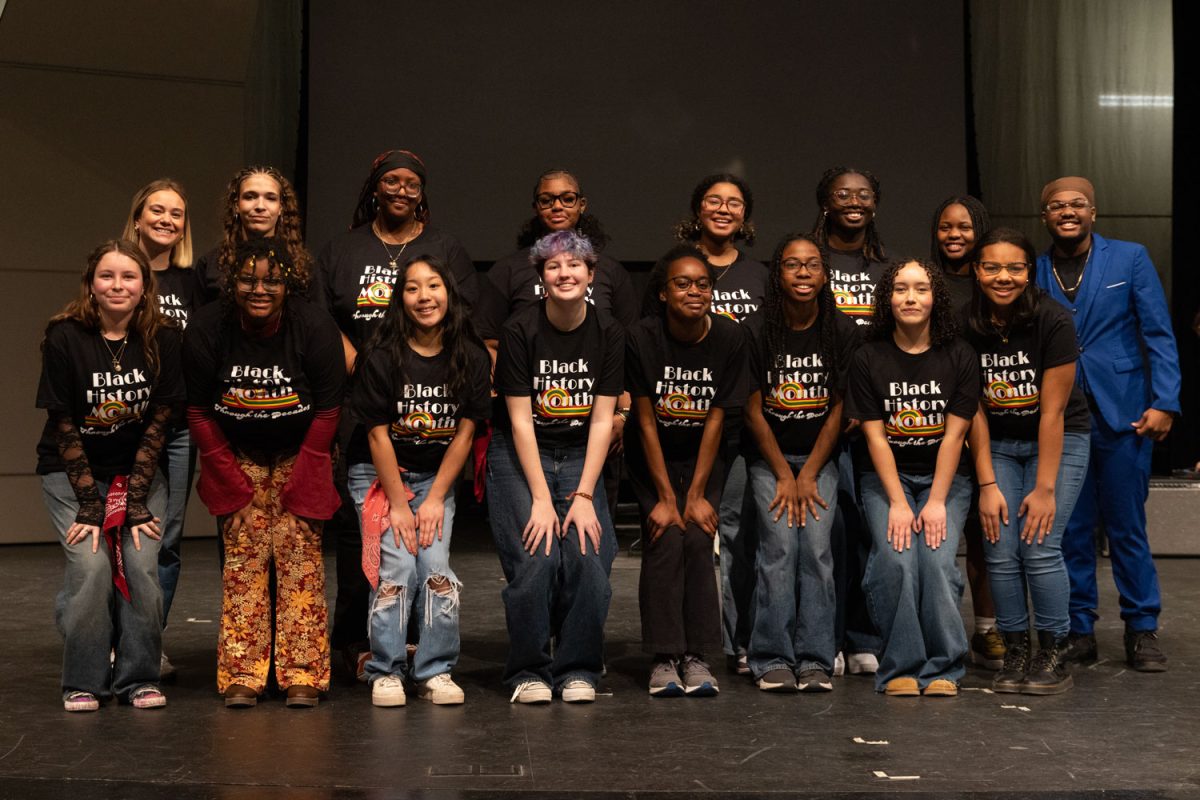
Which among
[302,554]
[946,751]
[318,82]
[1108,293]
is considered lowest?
[946,751]

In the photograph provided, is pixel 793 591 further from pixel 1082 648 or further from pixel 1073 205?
pixel 1073 205

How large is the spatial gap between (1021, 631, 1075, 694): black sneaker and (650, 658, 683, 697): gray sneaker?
0.95 m

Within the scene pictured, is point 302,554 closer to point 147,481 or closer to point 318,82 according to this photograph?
point 147,481

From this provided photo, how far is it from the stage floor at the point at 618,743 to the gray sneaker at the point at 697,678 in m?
0.08

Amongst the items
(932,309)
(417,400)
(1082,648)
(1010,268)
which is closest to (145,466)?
(417,400)

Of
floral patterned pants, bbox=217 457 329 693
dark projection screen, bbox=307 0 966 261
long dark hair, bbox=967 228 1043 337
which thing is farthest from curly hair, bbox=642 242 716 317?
dark projection screen, bbox=307 0 966 261

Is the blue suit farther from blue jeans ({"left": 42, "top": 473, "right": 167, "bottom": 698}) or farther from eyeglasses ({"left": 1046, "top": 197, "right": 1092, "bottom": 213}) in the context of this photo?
blue jeans ({"left": 42, "top": 473, "right": 167, "bottom": 698})

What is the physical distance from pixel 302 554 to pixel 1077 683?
2189 mm

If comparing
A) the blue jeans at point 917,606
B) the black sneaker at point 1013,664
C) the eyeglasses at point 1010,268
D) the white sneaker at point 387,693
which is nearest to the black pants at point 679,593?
the blue jeans at point 917,606

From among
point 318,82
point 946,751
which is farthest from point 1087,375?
point 318,82

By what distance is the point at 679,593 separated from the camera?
3861mm

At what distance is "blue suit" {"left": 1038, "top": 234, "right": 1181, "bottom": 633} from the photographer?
165 inches

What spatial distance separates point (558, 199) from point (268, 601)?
4.81 feet

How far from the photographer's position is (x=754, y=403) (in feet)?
13.0
